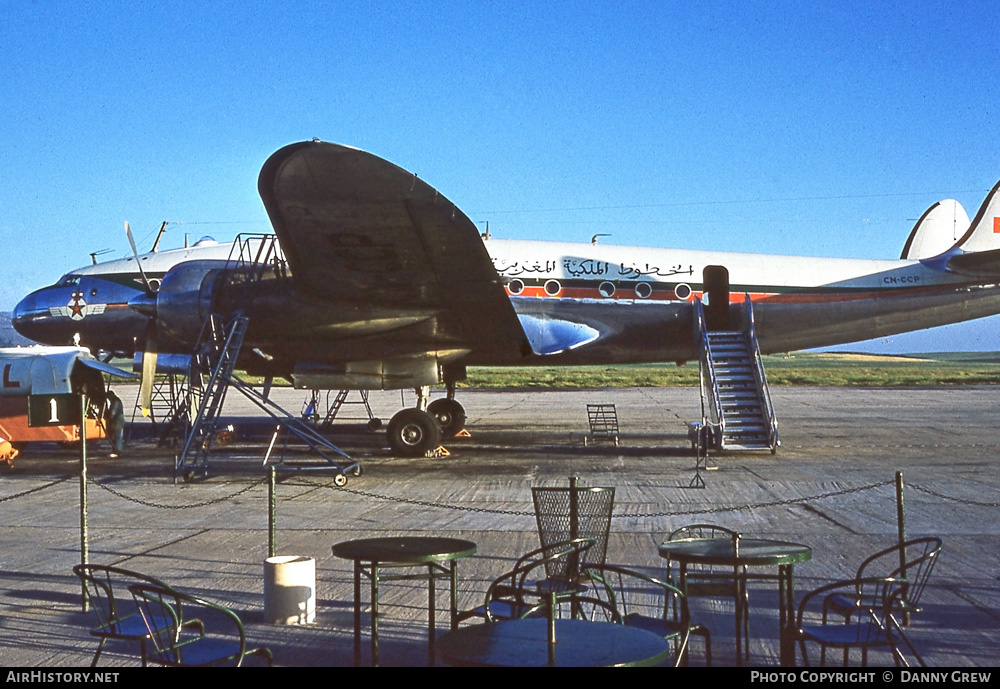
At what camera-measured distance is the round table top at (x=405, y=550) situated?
559 centimetres

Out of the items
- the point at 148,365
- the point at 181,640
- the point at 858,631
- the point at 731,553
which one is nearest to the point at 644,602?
the point at 731,553

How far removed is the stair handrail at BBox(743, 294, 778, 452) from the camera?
17531mm

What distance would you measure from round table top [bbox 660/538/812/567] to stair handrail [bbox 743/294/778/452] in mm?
11757

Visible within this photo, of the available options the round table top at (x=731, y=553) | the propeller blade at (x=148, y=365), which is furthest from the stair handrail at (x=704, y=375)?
the round table top at (x=731, y=553)

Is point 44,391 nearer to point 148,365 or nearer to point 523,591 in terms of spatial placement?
point 148,365

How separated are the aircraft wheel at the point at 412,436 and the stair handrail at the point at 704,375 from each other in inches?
205

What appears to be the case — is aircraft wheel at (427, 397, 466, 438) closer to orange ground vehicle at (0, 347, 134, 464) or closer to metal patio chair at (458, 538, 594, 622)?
orange ground vehicle at (0, 347, 134, 464)

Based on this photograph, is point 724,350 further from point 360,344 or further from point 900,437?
point 360,344

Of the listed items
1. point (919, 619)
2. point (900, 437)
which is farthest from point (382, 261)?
point (900, 437)

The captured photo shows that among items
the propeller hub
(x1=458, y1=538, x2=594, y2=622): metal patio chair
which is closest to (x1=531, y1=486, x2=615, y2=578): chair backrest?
(x1=458, y1=538, x2=594, y2=622): metal patio chair

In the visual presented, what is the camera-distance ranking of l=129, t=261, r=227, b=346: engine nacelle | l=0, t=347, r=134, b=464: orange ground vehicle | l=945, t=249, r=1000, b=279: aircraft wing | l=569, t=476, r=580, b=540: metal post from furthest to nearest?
l=945, t=249, r=1000, b=279: aircraft wing < l=0, t=347, r=134, b=464: orange ground vehicle < l=129, t=261, r=227, b=346: engine nacelle < l=569, t=476, r=580, b=540: metal post

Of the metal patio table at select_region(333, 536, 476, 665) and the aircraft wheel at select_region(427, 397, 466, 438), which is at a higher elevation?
the aircraft wheel at select_region(427, 397, 466, 438)

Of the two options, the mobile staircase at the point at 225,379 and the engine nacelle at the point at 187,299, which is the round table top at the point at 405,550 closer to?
the mobile staircase at the point at 225,379
